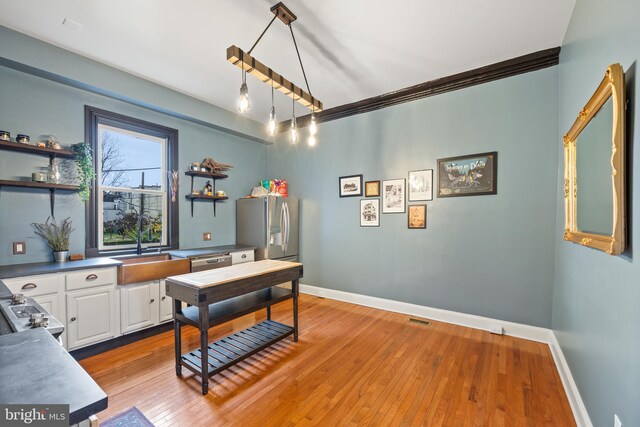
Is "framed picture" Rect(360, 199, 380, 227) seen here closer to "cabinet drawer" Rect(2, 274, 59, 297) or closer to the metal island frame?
the metal island frame

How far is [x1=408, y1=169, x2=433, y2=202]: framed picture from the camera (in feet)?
11.3

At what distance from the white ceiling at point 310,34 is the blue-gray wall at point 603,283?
53cm

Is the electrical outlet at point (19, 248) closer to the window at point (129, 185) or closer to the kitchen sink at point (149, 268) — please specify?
the window at point (129, 185)

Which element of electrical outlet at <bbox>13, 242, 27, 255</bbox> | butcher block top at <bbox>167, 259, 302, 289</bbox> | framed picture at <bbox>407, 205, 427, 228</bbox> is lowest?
butcher block top at <bbox>167, 259, 302, 289</bbox>

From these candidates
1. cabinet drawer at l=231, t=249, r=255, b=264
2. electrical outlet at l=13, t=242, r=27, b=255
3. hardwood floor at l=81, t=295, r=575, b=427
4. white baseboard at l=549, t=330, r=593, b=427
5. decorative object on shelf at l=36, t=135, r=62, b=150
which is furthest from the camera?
cabinet drawer at l=231, t=249, r=255, b=264

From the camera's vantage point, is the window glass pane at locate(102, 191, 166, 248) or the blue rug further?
the window glass pane at locate(102, 191, 166, 248)

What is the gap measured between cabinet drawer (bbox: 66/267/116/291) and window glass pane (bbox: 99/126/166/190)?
1.18m

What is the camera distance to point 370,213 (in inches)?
157

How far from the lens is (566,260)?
2.32 meters

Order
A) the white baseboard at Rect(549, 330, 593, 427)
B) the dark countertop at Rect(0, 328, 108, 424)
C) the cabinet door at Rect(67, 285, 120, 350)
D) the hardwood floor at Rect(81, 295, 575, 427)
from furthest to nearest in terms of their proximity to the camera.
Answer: the cabinet door at Rect(67, 285, 120, 350) < the hardwood floor at Rect(81, 295, 575, 427) < the white baseboard at Rect(549, 330, 593, 427) < the dark countertop at Rect(0, 328, 108, 424)

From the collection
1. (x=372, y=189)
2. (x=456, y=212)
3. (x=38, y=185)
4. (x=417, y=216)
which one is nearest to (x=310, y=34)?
(x=372, y=189)

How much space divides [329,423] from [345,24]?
10.3ft

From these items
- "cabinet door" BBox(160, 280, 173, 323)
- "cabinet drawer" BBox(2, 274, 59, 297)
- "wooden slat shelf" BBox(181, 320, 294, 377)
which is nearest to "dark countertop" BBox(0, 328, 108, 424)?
"wooden slat shelf" BBox(181, 320, 294, 377)

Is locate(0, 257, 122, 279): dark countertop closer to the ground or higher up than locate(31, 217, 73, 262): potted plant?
closer to the ground
